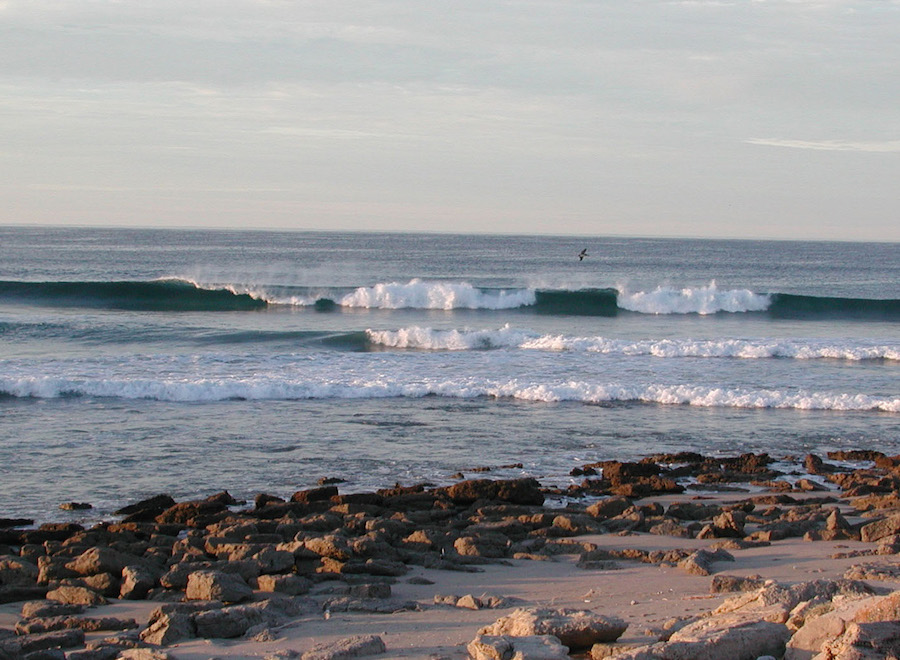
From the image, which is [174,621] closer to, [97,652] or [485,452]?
[97,652]

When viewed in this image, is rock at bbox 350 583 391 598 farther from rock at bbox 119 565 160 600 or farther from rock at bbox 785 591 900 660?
rock at bbox 785 591 900 660

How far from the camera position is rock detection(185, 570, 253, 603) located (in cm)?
643

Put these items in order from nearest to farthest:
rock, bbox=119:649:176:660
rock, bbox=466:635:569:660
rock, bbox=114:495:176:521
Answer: rock, bbox=466:635:569:660 → rock, bbox=119:649:176:660 → rock, bbox=114:495:176:521

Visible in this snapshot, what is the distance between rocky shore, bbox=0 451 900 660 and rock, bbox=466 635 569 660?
1 cm

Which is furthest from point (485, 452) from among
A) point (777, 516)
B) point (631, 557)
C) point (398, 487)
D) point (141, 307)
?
point (141, 307)

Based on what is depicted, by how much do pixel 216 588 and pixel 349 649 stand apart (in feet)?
5.57

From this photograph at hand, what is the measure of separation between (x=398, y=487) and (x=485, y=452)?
8.64 ft

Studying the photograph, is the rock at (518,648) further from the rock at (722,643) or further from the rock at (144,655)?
the rock at (144,655)

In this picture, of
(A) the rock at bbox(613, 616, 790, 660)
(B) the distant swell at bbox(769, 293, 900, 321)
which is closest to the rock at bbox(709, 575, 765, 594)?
(A) the rock at bbox(613, 616, 790, 660)

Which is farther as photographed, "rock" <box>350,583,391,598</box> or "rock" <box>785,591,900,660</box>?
"rock" <box>350,583,391,598</box>

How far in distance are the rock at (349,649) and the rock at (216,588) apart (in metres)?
1.36

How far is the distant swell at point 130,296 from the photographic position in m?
33.8

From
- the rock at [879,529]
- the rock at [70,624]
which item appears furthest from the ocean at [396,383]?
the rock at [879,529]

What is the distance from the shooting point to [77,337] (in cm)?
2458
